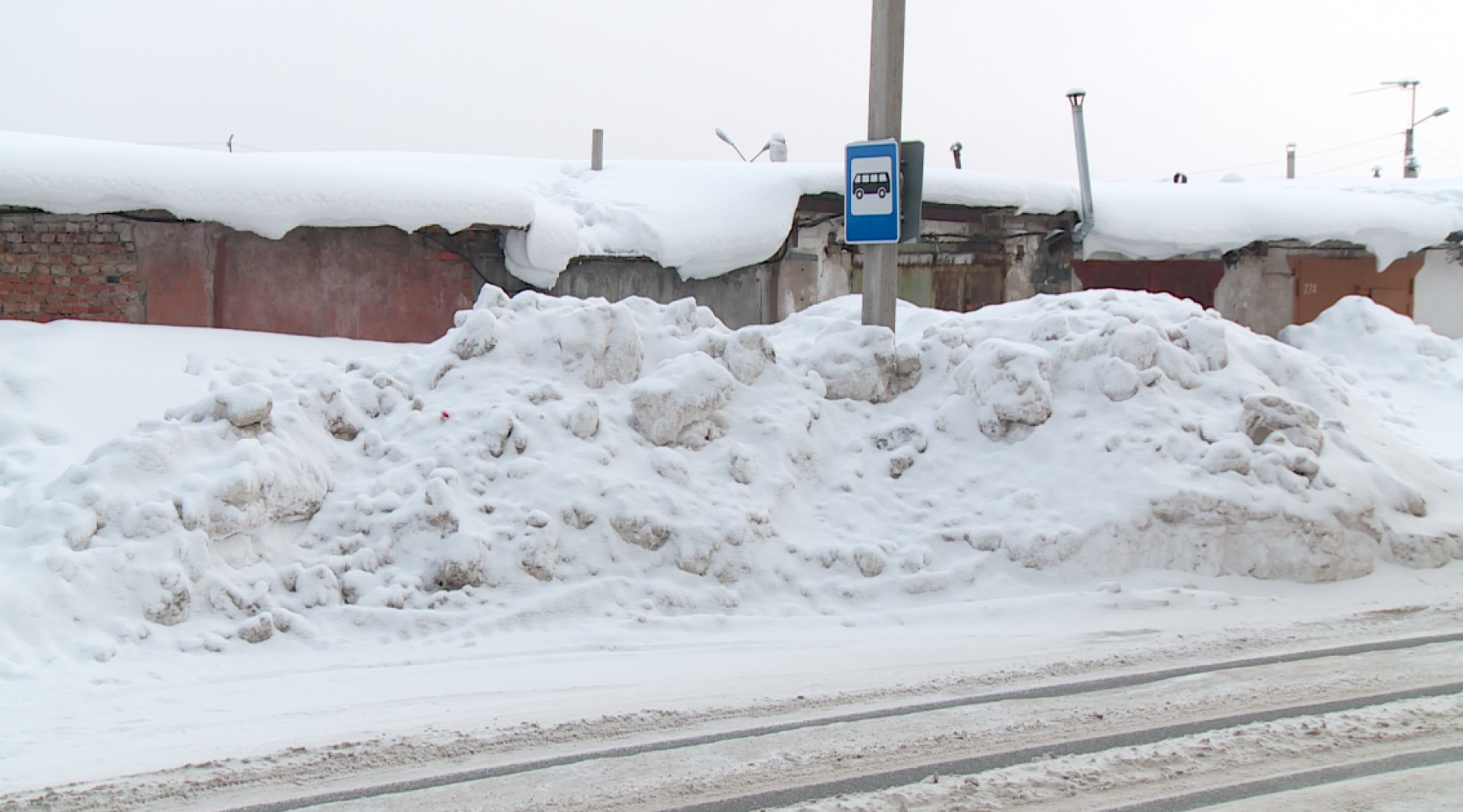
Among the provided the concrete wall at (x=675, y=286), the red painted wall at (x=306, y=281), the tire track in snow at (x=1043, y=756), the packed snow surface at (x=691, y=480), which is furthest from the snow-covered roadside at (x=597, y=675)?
the concrete wall at (x=675, y=286)

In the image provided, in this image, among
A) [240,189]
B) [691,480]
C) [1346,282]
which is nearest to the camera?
[691,480]

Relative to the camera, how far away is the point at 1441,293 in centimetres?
1634

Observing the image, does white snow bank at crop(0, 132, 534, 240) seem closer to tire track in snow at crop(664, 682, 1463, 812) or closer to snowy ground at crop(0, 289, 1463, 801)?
snowy ground at crop(0, 289, 1463, 801)

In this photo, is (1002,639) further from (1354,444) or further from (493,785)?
(1354,444)

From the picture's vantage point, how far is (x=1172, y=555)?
585 cm

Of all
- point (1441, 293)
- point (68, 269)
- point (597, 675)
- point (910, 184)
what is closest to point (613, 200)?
point (68, 269)

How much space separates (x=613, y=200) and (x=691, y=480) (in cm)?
828

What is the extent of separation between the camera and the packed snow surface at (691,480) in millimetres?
4926

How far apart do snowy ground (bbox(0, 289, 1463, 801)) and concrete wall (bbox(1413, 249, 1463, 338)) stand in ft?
34.8

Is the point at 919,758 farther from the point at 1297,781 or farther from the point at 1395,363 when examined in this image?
the point at 1395,363

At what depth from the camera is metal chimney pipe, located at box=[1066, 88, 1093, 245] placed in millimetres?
14008

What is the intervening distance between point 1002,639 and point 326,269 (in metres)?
8.37

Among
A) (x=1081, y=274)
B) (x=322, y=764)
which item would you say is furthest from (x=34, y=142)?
(x=1081, y=274)

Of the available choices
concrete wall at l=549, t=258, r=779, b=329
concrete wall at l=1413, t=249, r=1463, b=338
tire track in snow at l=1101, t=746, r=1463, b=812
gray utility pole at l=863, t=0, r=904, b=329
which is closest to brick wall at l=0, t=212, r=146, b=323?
concrete wall at l=549, t=258, r=779, b=329
